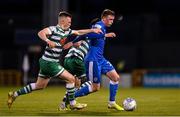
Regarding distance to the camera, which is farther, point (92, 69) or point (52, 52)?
point (92, 69)

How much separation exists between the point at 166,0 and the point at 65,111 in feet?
117

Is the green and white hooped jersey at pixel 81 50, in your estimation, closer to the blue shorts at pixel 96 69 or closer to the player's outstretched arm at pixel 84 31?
the blue shorts at pixel 96 69

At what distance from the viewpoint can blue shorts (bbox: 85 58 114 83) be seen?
13195 mm

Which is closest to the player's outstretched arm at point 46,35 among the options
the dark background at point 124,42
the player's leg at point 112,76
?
the player's leg at point 112,76

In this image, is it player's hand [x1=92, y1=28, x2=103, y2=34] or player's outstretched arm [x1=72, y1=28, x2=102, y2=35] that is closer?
player's outstretched arm [x1=72, y1=28, x2=102, y2=35]

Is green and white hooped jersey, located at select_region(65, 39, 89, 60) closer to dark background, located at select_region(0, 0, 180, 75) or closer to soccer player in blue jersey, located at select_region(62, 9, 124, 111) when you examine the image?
soccer player in blue jersey, located at select_region(62, 9, 124, 111)

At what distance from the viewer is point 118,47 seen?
40125mm

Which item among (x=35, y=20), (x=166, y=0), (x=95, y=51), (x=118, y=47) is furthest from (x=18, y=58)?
(x=95, y=51)

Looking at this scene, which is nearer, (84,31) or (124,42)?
(84,31)

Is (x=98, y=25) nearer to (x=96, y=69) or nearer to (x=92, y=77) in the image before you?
(x=96, y=69)

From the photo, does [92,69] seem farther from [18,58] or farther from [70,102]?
[18,58]

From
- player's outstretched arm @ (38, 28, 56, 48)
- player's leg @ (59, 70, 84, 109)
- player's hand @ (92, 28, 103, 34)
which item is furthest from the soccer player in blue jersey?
player's outstretched arm @ (38, 28, 56, 48)

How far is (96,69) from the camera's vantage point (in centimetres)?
1317

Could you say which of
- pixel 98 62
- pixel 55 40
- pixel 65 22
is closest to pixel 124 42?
pixel 98 62
